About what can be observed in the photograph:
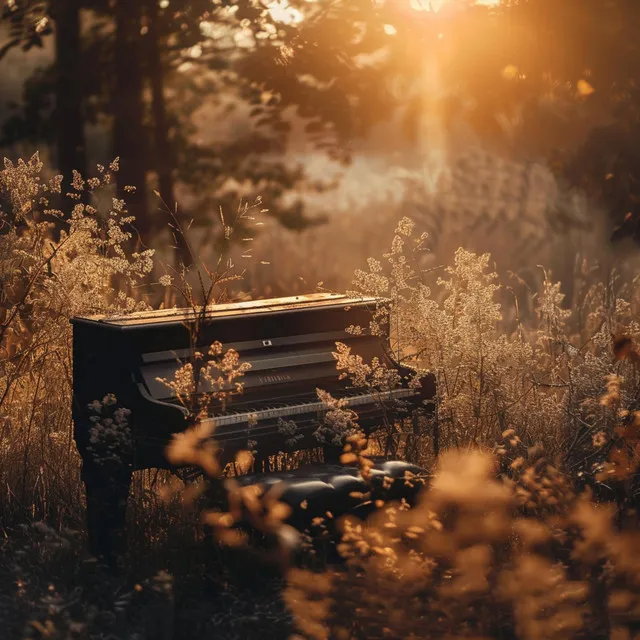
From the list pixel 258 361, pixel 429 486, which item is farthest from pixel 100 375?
pixel 429 486

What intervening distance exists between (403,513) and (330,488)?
1.16 ft

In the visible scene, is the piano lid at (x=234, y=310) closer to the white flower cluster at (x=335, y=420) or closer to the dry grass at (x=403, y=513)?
the dry grass at (x=403, y=513)

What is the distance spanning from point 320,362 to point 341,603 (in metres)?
2.19

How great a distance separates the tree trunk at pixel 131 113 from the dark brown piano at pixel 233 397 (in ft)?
19.8

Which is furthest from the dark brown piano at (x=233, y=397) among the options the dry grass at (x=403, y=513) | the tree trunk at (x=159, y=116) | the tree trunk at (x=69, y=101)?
the tree trunk at (x=69, y=101)

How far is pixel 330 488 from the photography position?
4.55 meters

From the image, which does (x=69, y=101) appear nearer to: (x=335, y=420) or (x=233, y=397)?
(x=233, y=397)

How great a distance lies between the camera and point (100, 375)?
504 centimetres

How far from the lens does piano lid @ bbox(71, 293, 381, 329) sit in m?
5.05

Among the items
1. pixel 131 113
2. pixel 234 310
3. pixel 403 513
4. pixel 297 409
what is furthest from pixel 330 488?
pixel 131 113

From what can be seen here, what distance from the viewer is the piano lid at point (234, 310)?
16.6ft

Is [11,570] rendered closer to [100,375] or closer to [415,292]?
[100,375]

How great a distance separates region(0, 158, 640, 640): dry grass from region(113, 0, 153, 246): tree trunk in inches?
183

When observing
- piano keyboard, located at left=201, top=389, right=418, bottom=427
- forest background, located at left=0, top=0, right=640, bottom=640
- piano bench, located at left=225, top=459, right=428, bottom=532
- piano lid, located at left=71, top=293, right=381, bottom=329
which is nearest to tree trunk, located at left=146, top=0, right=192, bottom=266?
forest background, located at left=0, top=0, right=640, bottom=640
